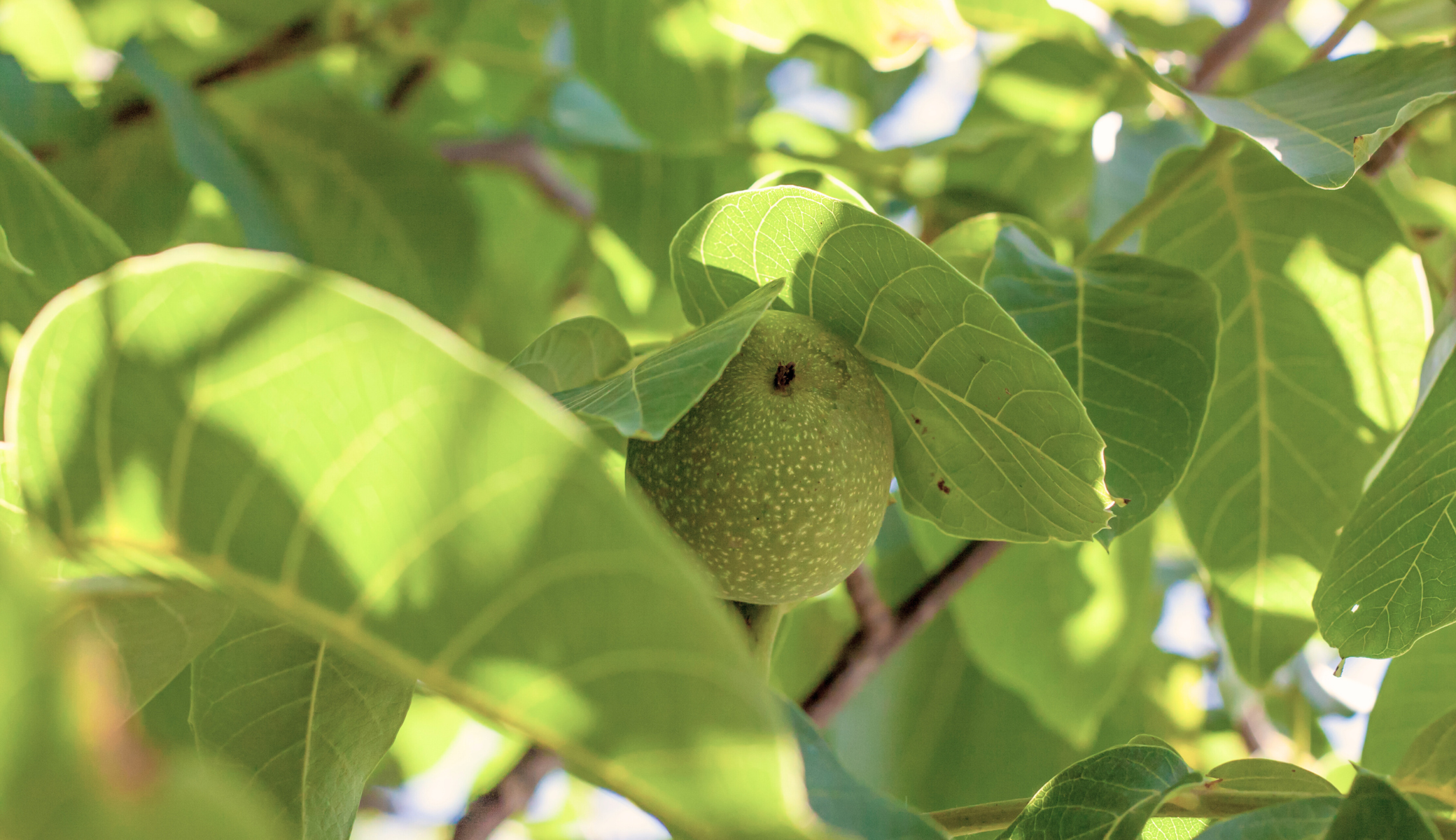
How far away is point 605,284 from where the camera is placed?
4.36 ft

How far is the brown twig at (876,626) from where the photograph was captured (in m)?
0.84

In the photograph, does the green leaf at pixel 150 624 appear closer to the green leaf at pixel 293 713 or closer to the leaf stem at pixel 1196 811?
the green leaf at pixel 293 713

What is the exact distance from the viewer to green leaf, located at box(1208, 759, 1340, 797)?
1.76ft

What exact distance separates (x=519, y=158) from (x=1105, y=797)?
3.56 ft

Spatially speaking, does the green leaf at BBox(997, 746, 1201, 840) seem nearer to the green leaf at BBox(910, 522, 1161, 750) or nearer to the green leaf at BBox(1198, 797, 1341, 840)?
the green leaf at BBox(1198, 797, 1341, 840)

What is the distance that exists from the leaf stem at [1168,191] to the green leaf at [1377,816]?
0.38 m

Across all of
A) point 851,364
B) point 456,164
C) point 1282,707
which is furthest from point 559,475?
point 1282,707

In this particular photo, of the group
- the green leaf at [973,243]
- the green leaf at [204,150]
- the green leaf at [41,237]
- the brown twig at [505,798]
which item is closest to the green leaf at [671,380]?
the green leaf at [973,243]

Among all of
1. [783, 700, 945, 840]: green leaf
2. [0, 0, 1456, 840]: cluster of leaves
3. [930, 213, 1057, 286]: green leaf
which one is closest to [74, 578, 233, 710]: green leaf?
[0, 0, 1456, 840]: cluster of leaves

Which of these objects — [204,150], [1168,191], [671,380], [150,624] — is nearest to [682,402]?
[671,380]

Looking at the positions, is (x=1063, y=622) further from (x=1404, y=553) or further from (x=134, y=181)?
(x=134, y=181)

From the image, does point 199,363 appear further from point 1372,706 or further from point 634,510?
point 1372,706

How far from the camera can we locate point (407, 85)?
1402 mm

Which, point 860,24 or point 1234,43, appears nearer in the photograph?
point 860,24
